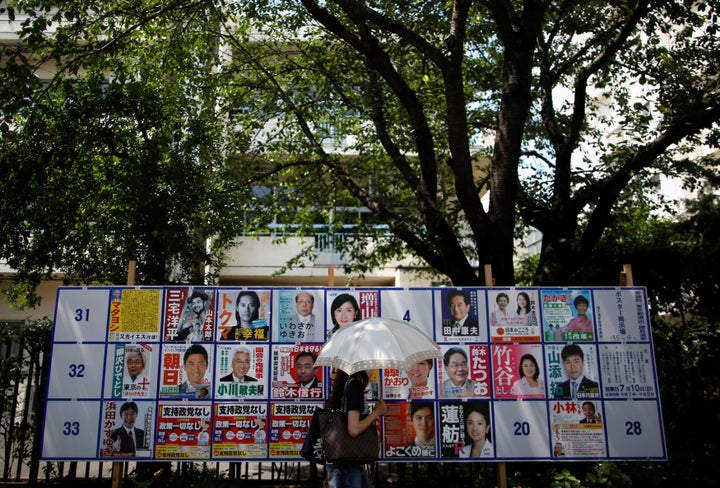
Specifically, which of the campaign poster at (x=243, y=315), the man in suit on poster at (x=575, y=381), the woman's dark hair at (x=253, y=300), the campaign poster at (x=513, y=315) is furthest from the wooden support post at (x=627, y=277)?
the woman's dark hair at (x=253, y=300)

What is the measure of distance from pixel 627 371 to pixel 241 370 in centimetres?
443

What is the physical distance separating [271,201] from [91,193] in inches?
165

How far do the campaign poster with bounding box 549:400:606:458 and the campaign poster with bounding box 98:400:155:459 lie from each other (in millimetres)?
4508

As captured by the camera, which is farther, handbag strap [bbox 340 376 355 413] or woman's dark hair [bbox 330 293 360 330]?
woman's dark hair [bbox 330 293 360 330]

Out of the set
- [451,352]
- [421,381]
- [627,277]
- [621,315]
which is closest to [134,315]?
[421,381]

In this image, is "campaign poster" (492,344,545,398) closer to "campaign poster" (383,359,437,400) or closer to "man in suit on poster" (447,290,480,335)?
"man in suit on poster" (447,290,480,335)

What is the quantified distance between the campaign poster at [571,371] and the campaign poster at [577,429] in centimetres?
10

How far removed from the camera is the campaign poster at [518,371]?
268 inches

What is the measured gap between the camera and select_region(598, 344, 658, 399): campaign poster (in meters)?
6.83

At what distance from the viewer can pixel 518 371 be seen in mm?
6859

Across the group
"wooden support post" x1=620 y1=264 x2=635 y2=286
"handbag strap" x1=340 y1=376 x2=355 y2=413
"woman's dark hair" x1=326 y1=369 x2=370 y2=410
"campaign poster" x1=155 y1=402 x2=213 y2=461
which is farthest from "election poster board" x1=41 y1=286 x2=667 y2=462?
"handbag strap" x1=340 y1=376 x2=355 y2=413

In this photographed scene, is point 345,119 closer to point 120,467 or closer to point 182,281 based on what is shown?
point 182,281

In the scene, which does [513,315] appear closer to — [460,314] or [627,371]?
[460,314]

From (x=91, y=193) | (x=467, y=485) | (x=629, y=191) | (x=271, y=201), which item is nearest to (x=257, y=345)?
(x=467, y=485)
